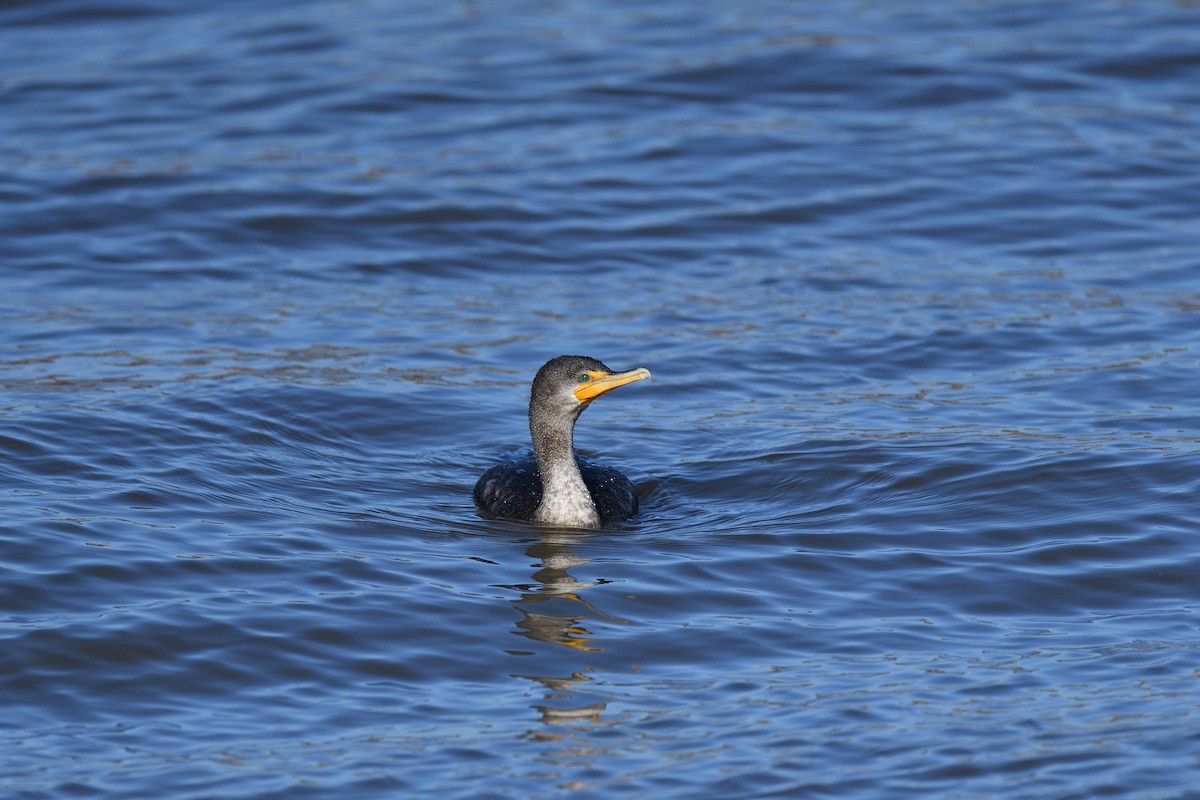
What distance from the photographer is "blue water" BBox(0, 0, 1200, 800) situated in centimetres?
699

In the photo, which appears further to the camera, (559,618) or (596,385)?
(596,385)

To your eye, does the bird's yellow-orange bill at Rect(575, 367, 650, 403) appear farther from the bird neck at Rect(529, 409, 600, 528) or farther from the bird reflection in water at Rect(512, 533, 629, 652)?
the bird reflection in water at Rect(512, 533, 629, 652)

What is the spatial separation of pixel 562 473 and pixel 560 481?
1.9 inches

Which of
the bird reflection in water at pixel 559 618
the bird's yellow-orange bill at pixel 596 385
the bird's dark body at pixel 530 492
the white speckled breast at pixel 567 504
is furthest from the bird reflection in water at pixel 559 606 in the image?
the bird's yellow-orange bill at pixel 596 385

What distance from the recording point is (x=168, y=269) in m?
14.2

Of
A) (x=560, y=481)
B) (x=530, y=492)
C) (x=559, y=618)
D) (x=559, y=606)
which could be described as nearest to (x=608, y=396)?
(x=530, y=492)

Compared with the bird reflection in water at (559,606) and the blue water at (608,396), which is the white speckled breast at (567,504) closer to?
the blue water at (608,396)

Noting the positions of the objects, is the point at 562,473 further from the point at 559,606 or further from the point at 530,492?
the point at 559,606

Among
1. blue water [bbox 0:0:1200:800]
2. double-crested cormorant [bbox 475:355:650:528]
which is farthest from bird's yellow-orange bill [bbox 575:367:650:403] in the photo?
blue water [bbox 0:0:1200:800]

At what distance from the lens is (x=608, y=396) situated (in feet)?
40.5

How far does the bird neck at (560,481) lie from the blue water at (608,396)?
199 millimetres

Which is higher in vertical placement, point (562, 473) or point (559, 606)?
point (562, 473)

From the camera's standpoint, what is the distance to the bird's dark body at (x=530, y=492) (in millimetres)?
9867

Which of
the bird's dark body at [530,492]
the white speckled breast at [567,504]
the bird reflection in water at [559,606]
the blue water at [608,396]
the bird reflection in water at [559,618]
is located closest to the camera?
the blue water at [608,396]
